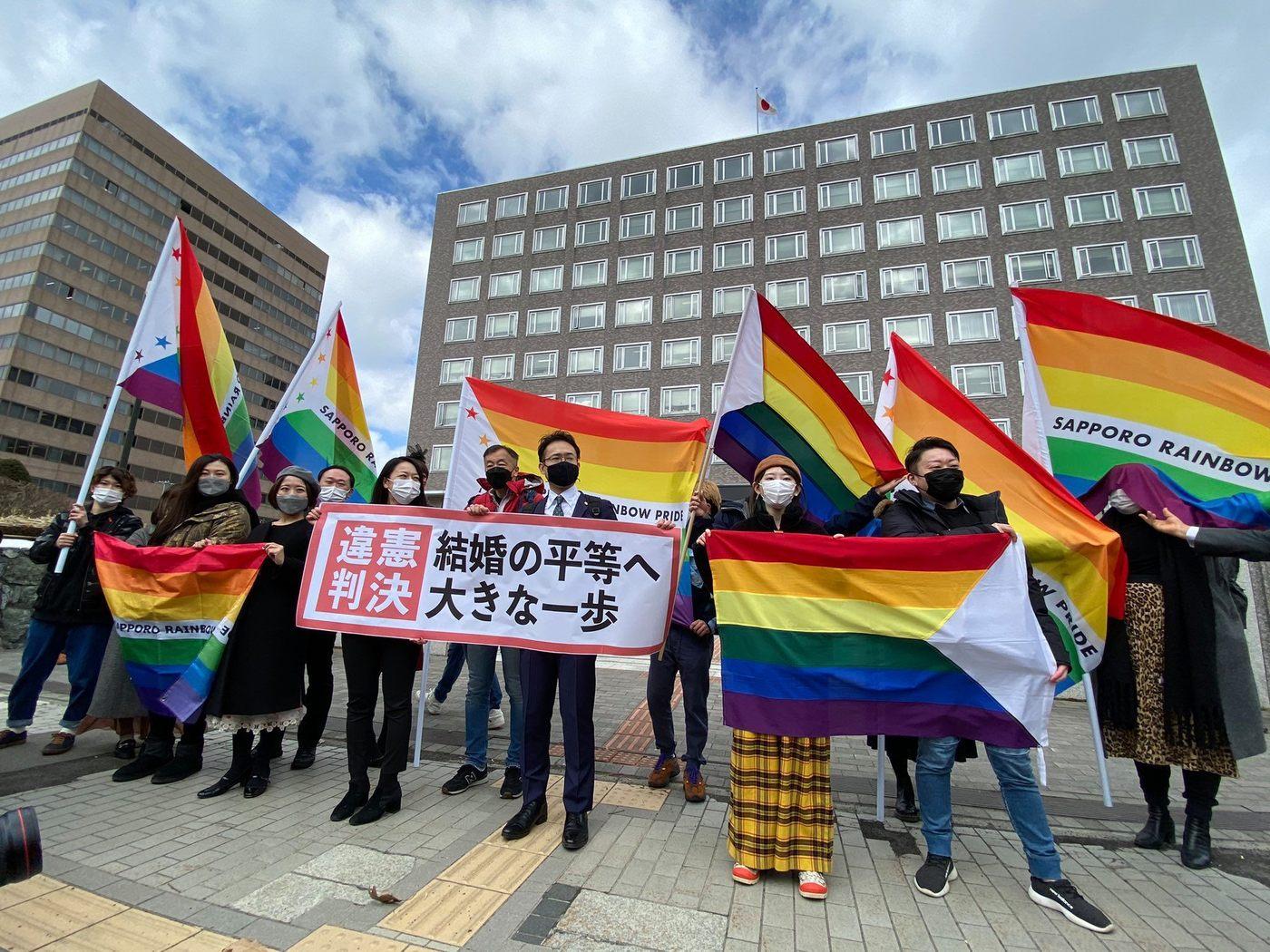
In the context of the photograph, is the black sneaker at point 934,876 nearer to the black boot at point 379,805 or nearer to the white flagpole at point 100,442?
the black boot at point 379,805

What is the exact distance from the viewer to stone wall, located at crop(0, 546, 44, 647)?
980 centimetres

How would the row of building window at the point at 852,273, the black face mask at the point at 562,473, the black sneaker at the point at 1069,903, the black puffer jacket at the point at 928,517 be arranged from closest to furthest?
the black sneaker at the point at 1069,903, the black puffer jacket at the point at 928,517, the black face mask at the point at 562,473, the row of building window at the point at 852,273

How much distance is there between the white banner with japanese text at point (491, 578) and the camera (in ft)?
12.7

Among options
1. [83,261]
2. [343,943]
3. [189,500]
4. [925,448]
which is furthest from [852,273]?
[83,261]

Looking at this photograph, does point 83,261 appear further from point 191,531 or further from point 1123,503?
point 1123,503

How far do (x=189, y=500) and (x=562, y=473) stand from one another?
10.8 feet

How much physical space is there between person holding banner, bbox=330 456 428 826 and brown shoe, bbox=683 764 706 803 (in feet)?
6.61

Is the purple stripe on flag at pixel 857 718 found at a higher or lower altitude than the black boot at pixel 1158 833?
higher

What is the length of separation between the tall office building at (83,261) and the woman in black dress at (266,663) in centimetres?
5845

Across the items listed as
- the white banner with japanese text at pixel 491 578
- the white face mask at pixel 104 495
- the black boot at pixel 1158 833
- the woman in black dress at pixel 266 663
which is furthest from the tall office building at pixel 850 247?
the white banner with japanese text at pixel 491 578

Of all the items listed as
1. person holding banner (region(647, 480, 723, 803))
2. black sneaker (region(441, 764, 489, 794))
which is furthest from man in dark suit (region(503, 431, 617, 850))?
person holding banner (region(647, 480, 723, 803))

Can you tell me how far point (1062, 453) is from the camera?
4758mm

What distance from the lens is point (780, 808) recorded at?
330 cm

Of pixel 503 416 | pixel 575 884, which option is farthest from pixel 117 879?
pixel 503 416
